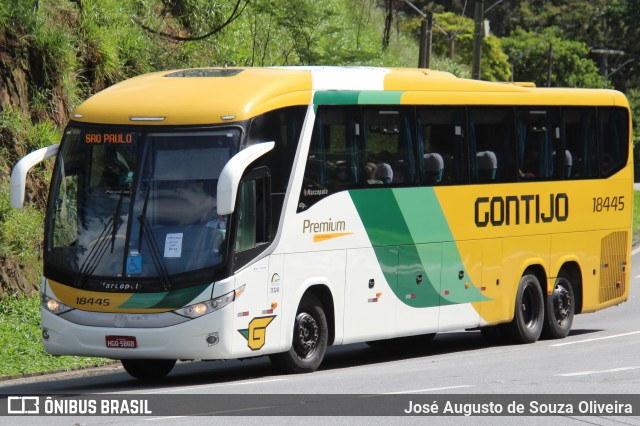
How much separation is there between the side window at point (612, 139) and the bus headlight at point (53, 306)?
9.86 metres

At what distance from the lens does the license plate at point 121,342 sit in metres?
13.6

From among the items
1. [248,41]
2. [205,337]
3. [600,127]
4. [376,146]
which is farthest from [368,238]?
[248,41]

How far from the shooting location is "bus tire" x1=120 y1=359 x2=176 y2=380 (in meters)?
15.2

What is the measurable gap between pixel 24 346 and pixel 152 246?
514cm

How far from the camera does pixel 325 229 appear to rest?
15.3 metres

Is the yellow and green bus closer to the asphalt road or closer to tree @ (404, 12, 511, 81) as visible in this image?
the asphalt road

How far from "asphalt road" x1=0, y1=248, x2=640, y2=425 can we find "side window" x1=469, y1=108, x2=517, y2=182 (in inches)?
97.8

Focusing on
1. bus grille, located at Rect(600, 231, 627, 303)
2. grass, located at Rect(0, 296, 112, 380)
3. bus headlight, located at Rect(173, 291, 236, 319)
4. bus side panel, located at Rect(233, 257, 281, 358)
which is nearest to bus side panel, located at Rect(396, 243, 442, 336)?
bus side panel, located at Rect(233, 257, 281, 358)

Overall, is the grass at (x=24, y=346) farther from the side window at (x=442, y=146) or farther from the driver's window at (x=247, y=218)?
the side window at (x=442, y=146)

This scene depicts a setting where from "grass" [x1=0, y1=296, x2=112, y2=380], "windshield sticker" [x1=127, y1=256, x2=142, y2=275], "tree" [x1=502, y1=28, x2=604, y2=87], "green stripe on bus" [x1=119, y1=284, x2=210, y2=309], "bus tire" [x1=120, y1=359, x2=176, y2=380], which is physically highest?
"tree" [x1=502, y1=28, x2=604, y2=87]

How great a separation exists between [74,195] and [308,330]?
3.12 metres

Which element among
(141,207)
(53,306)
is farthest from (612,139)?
(53,306)

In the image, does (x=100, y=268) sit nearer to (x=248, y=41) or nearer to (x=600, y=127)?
(x=600, y=127)

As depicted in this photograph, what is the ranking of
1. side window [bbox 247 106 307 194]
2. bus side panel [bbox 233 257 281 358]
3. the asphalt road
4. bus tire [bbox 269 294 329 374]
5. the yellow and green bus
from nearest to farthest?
1. the asphalt road
2. the yellow and green bus
3. bus side panel [bbox 233 257 281 358]
4. side window [bbox 247 106 307 194]
5. bus tire [bbox 269 294 329 374]
